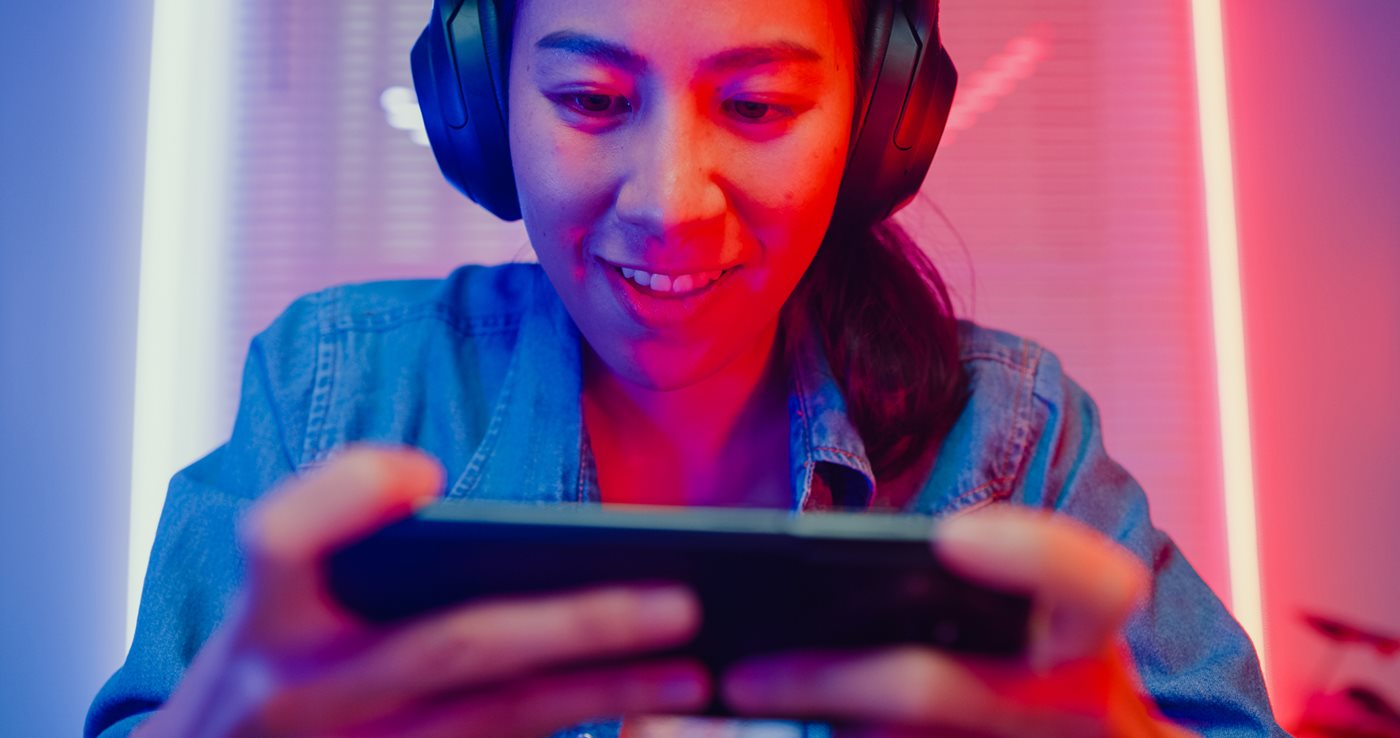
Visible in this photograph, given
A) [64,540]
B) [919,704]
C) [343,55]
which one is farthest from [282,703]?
[343,55]

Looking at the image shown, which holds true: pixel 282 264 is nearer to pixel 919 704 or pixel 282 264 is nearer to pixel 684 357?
pixel 684 357

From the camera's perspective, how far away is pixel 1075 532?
0.39 m

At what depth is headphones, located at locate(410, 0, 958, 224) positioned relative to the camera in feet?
2.78

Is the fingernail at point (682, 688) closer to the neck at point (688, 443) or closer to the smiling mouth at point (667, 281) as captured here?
the smiling mouth at point (667, 281)

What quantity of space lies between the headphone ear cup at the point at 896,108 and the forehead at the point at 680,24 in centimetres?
10

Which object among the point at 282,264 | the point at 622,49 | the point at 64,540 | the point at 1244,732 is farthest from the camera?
the point at 282,264

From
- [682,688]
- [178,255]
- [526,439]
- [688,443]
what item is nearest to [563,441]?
[526,439]

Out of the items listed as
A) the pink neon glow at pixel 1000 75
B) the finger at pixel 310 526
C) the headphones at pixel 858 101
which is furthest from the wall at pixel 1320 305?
the finger at pixel 310 526

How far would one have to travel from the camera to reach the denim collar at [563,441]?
1.01 meters

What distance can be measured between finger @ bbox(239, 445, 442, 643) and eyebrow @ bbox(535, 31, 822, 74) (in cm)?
47

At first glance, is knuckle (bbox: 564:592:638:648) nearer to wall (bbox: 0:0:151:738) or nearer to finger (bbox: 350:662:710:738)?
finger (bbox: 350:662:710:738)

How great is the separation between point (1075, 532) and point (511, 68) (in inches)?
26.4

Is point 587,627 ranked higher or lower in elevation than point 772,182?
lower

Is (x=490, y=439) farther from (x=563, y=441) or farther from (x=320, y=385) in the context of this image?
(x=320, y=385)
